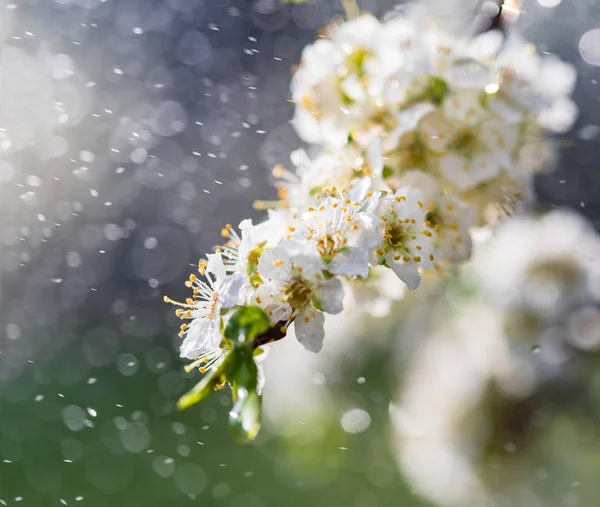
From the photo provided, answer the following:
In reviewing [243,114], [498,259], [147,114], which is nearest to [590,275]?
[498,259]

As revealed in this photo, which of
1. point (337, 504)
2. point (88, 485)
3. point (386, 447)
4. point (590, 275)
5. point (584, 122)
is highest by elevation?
point (584, 122)

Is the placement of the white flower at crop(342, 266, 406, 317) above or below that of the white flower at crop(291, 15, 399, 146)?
below

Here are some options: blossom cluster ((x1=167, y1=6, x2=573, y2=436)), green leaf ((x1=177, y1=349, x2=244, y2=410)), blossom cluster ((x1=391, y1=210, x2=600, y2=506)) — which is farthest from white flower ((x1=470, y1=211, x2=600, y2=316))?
green leaf ((x1=177, y1=349, x2=244, y2=410))

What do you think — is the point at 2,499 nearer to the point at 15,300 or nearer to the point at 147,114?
the point at 15,300

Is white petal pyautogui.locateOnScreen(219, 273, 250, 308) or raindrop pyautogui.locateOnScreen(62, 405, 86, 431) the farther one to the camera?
raindrop pyautogui.locateOnScreen(62, 405, 86, 431)

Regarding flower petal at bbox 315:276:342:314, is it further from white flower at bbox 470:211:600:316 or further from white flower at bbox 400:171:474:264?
white flower at bbox 470:211:600:316

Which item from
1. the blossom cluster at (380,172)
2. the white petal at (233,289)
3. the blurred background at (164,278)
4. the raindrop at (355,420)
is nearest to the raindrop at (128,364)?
the blurred background at (164,278)

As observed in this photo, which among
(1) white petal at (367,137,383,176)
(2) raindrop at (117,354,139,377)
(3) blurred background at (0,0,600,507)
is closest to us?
(1) white petal at (367,137,383,176)

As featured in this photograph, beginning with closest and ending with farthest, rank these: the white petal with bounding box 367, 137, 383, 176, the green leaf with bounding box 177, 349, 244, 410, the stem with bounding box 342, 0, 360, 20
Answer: the green leaf with bounding box 177, 349, 244, 410
the white petal with bounding box 367, 137, 383, 176
the stem with bounding box 342, 0, 360, 20
